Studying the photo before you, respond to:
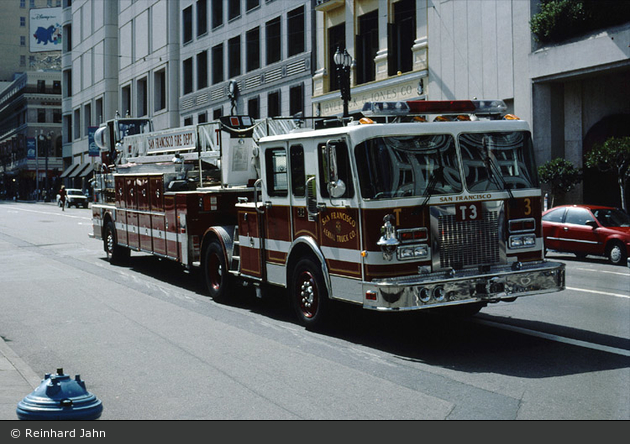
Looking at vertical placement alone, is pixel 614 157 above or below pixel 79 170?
below

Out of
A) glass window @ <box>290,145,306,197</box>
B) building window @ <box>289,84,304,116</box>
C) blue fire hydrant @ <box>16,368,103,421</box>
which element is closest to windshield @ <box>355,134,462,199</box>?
glass window @ <box>290,145,306,197</box>

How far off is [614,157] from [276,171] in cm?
1448

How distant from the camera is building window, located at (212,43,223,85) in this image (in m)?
47.8

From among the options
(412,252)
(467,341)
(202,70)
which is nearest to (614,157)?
(467,341)

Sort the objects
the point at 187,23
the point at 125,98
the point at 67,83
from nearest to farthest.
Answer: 1. the point at 187,23
2. the point at 125,98
3. the point at 67,83

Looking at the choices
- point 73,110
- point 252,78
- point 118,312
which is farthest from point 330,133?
point 73,110

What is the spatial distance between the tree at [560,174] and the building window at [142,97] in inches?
1647

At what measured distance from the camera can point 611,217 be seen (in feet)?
65.0

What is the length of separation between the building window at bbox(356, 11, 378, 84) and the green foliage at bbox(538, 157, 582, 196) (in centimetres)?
1096

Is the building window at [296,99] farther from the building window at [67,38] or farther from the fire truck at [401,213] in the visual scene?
the building window at [67,38]

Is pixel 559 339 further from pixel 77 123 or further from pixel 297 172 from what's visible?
pixel 77 123

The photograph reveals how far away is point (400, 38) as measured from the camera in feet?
107

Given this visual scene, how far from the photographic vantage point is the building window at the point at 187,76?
52.2 m

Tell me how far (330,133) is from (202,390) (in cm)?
356
